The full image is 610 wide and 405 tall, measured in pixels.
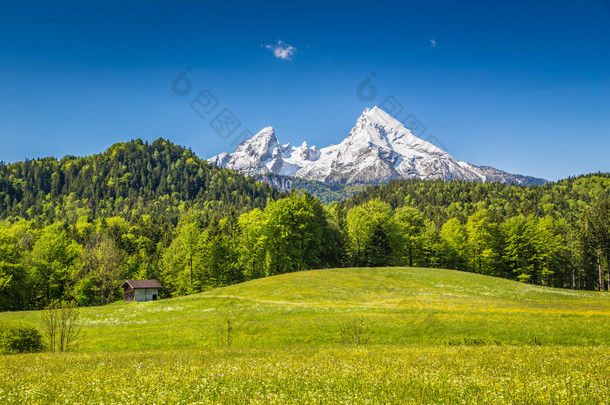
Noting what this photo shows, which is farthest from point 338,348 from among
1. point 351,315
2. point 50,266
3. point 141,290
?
point 50,266

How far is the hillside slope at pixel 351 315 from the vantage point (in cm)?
3123

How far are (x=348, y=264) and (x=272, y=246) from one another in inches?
1261

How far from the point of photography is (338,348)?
67.3 ft

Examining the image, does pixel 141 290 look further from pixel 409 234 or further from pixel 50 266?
pixel 409 234

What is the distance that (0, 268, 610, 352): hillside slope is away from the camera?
3123 cm

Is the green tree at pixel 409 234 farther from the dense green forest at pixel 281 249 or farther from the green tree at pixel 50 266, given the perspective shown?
the green tree at pixel 50 266

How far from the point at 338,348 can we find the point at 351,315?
19.9m

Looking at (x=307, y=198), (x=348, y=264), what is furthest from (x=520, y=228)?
(x=307, y=198)

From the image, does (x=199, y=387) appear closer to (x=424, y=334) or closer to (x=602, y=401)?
(x=602, y=401)

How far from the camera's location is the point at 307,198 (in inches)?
3656

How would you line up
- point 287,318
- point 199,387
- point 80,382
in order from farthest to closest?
point 287,318 < point 80,382 < point 199,387

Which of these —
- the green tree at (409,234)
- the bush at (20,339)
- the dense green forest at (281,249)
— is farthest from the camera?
the green tree at (409,234)

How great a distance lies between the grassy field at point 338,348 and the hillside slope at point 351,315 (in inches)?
8.0

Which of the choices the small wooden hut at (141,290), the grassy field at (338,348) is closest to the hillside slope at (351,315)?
the grassy field at (338,348)
